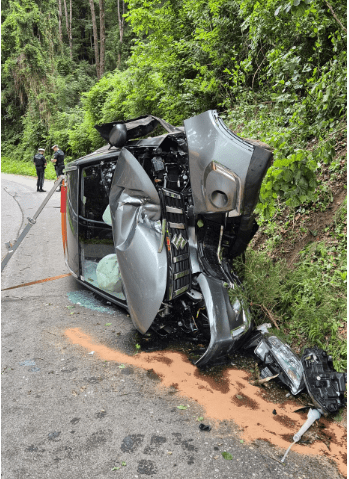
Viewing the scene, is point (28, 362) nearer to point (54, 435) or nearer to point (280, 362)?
point (54, 435)

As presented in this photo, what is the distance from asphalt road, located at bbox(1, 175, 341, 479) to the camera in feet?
7.23

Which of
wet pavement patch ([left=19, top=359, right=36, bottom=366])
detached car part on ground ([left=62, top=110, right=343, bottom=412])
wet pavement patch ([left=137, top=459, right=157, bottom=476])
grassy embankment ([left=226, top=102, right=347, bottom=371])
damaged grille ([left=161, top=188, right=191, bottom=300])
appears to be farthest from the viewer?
grassy embankment ([left=226, top=102, right=347, bottom=371])

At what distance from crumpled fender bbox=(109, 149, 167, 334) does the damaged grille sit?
0.24 feet

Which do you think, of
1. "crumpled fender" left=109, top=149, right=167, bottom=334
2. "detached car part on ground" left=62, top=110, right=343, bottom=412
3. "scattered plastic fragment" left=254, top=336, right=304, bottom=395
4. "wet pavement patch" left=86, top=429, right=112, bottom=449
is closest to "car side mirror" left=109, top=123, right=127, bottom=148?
"detached car part on ground" left=62, top=110, right=343, bottom=412

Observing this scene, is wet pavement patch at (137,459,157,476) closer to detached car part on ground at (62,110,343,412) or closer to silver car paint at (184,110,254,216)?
detached car part on ground at (62,110,343,412)

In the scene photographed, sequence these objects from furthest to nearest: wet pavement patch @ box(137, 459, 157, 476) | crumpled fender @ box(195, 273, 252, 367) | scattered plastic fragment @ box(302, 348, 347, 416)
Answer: crumpled fender @ box(195, 273, 252, 367) < scattered plastic fragment @ box(302, 348, 347, 416) < wet pavement patch @ box(137, 459, 157, 476)

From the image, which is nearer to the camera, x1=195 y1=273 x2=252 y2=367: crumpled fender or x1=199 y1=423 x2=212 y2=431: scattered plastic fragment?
x1=199 y1=423 x2=212 y2=431: scattered plastic fragment

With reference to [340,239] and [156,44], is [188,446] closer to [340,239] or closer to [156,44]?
[340,239]

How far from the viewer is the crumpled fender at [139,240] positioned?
3086 millimetres

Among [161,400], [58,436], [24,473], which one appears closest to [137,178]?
[161,400]

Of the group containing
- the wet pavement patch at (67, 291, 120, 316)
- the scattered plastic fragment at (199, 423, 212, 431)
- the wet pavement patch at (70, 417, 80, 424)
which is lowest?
the wet pavement patch at (67, 291, 120, 316)

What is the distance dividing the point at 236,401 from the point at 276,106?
4398 millimetres

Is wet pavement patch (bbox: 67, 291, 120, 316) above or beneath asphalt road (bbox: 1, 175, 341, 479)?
beneath

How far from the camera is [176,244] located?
325 centimetres
